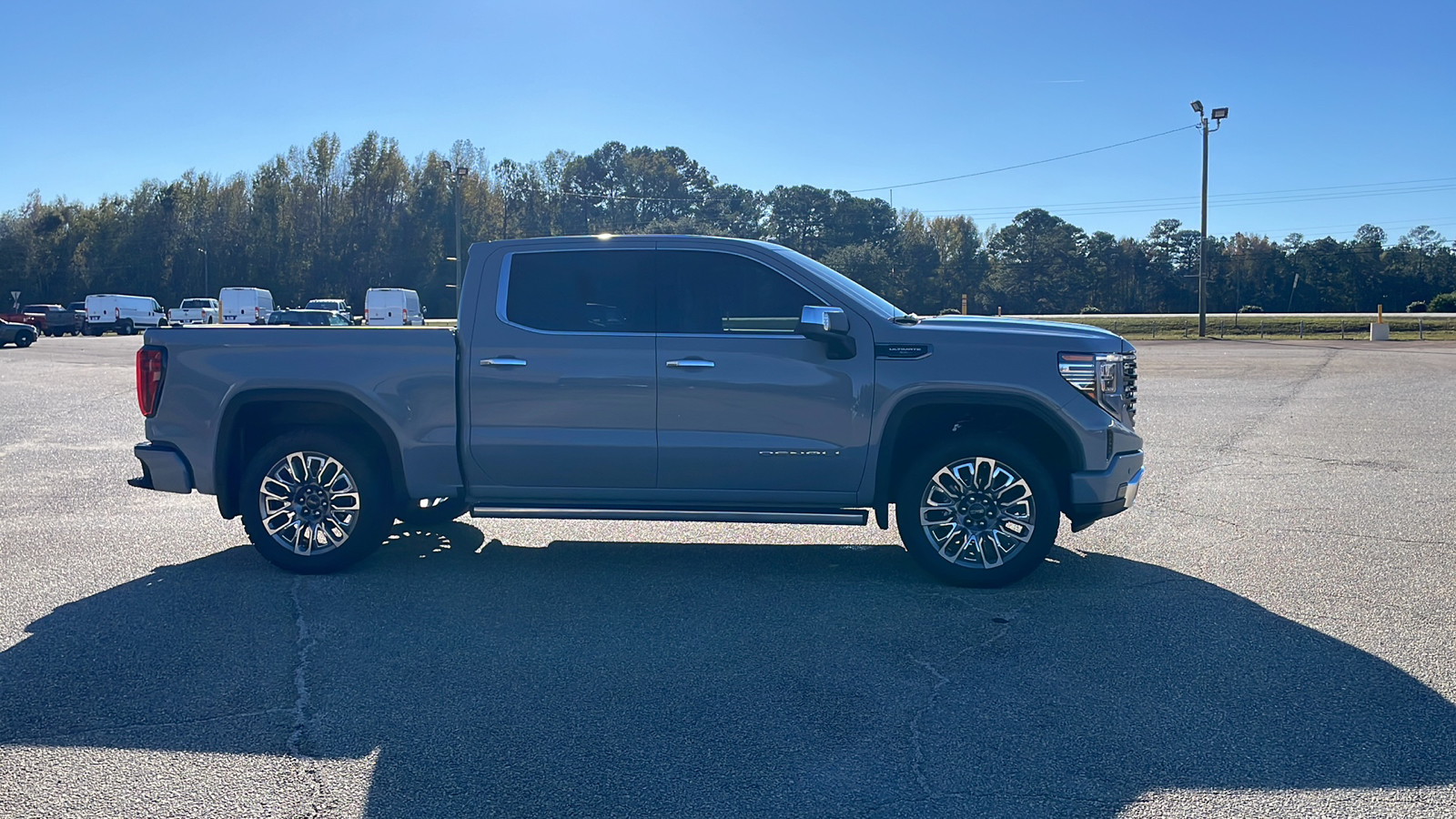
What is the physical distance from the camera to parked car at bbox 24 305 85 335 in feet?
183

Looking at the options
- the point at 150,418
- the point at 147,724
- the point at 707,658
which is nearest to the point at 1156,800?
→ the point at 707,658

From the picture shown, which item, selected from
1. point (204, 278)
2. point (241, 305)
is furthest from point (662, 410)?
point (204, 278)

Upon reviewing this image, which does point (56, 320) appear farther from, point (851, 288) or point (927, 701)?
point (927, 701)

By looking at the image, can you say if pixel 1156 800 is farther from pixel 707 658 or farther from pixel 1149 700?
pixel 707 658

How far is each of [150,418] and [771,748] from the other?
15.9 ft

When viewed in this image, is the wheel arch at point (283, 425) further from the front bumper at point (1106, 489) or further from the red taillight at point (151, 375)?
the front bumper at point (1106, 489)

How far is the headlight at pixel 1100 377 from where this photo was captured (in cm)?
637

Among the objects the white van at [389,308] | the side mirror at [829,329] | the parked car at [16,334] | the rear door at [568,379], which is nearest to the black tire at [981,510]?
the side mirror at [829,329]

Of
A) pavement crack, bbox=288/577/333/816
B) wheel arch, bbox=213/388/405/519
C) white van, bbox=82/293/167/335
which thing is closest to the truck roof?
wheel arch, bbox=213/388/405/519

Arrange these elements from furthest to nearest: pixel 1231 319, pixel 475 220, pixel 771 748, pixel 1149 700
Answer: pixel 475 220
pixel 1231 319
pixel 1149 700
pixel 771 748

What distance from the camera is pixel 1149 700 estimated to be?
15.3 feet

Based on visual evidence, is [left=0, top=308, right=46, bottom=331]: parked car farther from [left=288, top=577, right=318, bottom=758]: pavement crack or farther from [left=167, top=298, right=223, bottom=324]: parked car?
[left=288, top=577, right=318, bottom=758]: pavement crack

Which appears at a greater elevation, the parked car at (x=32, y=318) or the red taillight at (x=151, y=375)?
the parked car at (x=32, y=318)

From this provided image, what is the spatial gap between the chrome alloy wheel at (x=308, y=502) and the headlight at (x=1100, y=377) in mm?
4208
